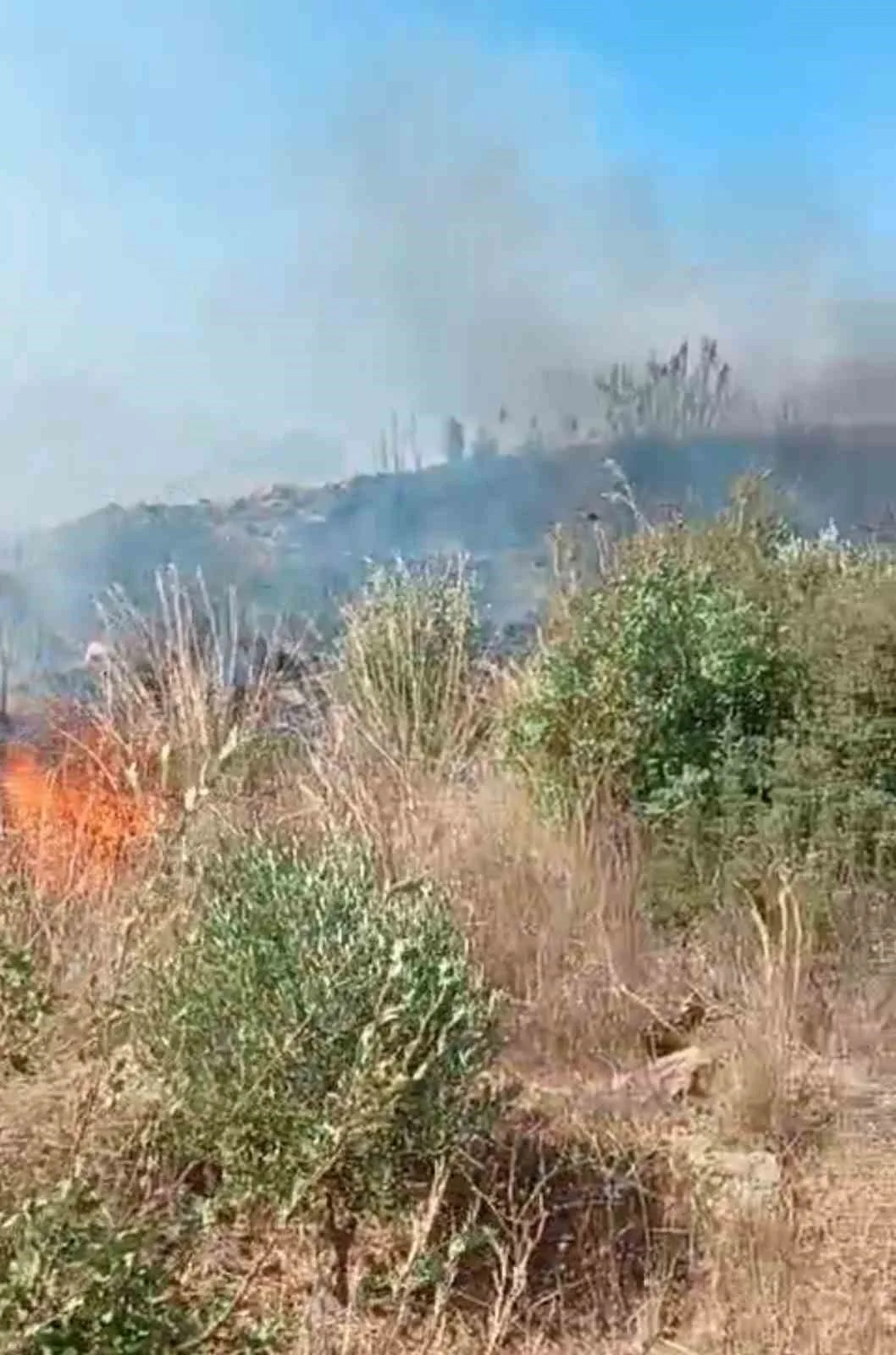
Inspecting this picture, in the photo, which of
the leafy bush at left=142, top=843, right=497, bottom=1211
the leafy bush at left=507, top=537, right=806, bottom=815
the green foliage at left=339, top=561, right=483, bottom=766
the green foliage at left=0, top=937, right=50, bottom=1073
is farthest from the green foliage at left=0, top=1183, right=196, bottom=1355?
the green foliage at left=339, top=561, right=483, bottom=766

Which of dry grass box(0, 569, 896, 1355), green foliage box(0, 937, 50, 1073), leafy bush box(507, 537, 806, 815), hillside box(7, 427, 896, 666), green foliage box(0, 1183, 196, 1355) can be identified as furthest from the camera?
hillside box(7, 427, 896, 666)

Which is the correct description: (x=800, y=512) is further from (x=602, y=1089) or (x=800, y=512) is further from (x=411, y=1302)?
(x=411, y=1302)

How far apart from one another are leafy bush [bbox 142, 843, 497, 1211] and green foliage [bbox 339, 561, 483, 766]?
3.57 m

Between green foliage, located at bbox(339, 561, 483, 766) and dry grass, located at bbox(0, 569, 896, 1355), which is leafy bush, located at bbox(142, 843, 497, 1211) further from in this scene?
green foliage, located at bbox(339, 561, 483, 766)

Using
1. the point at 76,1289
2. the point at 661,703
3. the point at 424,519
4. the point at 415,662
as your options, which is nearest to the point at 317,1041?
the point at 76,1289

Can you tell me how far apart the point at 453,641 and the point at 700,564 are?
56.3 inches

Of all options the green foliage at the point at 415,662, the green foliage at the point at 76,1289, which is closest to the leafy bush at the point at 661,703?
the green foliage at the point at 415,662

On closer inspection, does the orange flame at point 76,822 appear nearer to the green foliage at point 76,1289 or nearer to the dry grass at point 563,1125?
the dry grass at point 563,1125

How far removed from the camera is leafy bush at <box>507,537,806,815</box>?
6566 millimetres

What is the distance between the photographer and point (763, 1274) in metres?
3.29

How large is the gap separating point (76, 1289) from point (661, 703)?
4.57 meters

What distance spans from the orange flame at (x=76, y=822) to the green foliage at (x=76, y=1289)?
156 cm

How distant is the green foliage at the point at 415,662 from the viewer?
25.0ft

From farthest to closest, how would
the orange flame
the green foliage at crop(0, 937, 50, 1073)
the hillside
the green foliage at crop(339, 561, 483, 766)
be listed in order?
the hillside → the green foliage at crop(339, 561, 483, 766) → the orange flame → the green foliage at crop(0, 937, 50, 1073)
